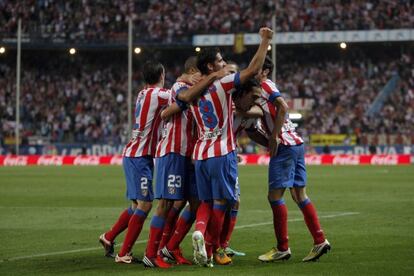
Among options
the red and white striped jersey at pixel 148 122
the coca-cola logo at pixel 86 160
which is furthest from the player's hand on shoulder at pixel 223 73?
the coca-cola logo at pixel 86 160

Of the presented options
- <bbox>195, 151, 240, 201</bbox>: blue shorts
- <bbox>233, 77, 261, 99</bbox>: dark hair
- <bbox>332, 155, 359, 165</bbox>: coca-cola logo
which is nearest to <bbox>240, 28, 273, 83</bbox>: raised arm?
<bbox>233, 77, 261, 99</bbox>: dark hair

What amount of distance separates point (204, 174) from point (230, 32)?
5091cm

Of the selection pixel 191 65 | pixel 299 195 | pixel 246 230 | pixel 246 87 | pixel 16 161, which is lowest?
pixel 16 161

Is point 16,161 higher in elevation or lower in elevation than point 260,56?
lower

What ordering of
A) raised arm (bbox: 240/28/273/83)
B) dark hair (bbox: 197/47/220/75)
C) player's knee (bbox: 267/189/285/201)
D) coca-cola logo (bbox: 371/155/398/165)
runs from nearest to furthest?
raised arm (bbox: 240/28/273/83)
dark hair (bbox: 197/47/220/75)
player's knee (bbox: 267/189/285/201)
coca-cola logo (bbox: 371/155/398/165)

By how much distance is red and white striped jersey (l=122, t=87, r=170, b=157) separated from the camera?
12.4 metres

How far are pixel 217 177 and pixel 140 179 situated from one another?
1.33m

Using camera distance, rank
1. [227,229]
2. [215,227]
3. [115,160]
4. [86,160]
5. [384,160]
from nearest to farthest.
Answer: [215,227] < [227,229] < [384,160] < [115,160] < [86,160]

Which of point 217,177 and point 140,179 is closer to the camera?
point 217,177

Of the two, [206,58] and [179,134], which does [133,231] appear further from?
[206,58]

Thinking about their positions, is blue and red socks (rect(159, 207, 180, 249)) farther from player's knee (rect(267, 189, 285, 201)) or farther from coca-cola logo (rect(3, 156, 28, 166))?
coca-cola logo (rect(3, 156, 28, 166))

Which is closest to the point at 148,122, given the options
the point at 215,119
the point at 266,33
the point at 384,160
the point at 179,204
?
the point at 179,204

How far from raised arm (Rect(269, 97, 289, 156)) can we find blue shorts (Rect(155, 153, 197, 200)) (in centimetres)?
101

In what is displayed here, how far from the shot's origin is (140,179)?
1234 centimetres
